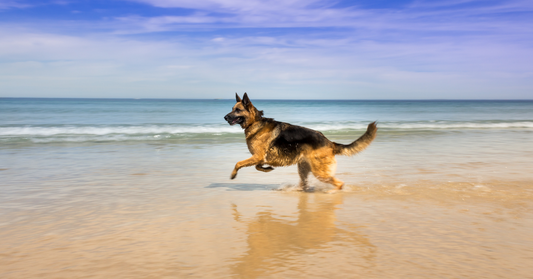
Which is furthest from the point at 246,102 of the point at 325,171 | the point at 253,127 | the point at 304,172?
the point at 325,171

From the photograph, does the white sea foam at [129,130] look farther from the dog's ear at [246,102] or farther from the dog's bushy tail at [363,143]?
the dog's bushy tail at [363,143]

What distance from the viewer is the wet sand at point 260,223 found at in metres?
3.55

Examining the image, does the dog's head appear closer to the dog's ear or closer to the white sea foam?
the dog's ear

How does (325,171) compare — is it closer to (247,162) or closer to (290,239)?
(247,162)

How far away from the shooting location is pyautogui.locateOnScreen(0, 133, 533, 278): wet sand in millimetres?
3553

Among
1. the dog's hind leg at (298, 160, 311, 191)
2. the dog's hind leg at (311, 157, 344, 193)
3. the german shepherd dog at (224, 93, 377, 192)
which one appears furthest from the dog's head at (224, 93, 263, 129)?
the dog's hind leg at (311, 157, 344, 193)

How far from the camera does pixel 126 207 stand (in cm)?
569

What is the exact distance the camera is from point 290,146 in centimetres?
705

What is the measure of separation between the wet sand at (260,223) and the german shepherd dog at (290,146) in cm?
41

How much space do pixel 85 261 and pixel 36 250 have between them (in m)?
0.69

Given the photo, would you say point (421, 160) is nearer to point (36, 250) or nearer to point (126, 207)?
point (126, 207)

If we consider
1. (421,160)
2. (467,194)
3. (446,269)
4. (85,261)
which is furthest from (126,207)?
(421,160)

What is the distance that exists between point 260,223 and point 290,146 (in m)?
2.31

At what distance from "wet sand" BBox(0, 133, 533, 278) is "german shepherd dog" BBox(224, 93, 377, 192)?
0.41 meters
